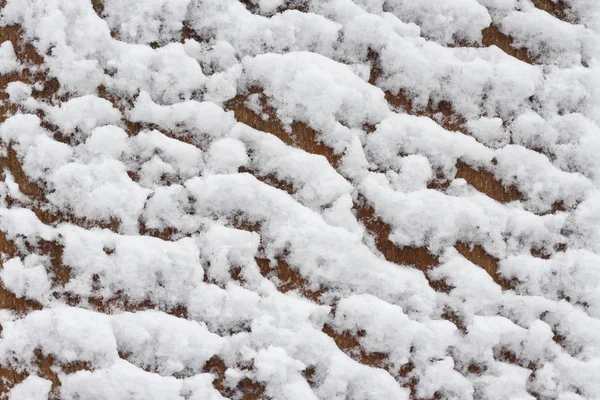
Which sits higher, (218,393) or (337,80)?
(337,80)

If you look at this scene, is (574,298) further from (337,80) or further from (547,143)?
(337,80)

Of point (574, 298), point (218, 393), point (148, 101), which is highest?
point (148, 101)

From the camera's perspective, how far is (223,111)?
2.42ft

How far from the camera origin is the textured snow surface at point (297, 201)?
679 mm

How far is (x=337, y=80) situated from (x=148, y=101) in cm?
24

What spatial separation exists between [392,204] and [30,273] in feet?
1.45

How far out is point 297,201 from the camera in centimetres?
72

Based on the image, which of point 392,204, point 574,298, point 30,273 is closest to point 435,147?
point 392,204

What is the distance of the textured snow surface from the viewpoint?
2.23 ft

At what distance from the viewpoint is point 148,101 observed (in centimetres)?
73

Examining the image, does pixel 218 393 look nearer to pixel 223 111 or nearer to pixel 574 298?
pixel 223 111

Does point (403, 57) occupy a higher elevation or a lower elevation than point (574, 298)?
higher

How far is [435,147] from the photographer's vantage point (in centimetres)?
74

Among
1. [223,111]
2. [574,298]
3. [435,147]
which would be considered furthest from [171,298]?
[574,298]
